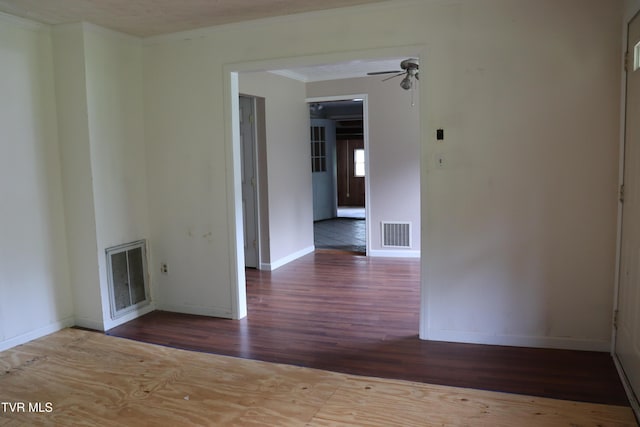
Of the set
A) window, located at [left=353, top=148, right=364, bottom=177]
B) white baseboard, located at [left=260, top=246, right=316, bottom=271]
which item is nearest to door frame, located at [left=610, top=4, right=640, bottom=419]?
white baseboard, located at [left=260, top=246, right=316, bottom=271]

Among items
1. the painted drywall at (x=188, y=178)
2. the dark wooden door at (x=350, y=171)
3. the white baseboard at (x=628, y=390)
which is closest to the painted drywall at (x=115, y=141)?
the painted drywall at (x=188, y=178)

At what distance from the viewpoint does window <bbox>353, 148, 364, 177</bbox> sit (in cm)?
1371

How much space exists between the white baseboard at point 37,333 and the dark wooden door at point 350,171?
1041 cm

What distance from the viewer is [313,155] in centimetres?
1085

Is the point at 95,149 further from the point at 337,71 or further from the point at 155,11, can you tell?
the point at 337,71

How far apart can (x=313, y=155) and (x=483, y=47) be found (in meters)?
7.69

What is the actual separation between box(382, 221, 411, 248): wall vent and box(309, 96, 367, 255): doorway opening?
2.82 feet

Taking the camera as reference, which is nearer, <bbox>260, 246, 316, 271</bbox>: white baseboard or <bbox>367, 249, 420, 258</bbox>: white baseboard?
<bbox>260, 246, 316, 271</bbox>: white baseboard

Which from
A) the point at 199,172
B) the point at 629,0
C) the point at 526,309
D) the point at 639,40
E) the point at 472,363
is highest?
the point at 629,0

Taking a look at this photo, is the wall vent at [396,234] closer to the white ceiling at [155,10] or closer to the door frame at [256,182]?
the door frame at [256,182]

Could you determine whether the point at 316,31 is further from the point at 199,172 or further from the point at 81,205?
the point at 81,205

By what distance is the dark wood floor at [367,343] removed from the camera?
2.89 metres

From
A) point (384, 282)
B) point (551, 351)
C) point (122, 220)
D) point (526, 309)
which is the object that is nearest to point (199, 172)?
point (122, 220)

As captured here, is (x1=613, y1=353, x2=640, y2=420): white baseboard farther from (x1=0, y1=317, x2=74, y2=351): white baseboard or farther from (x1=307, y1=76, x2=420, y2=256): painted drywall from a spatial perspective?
(x1=0, y1=317, x2=74, y2=351): white baseboard
